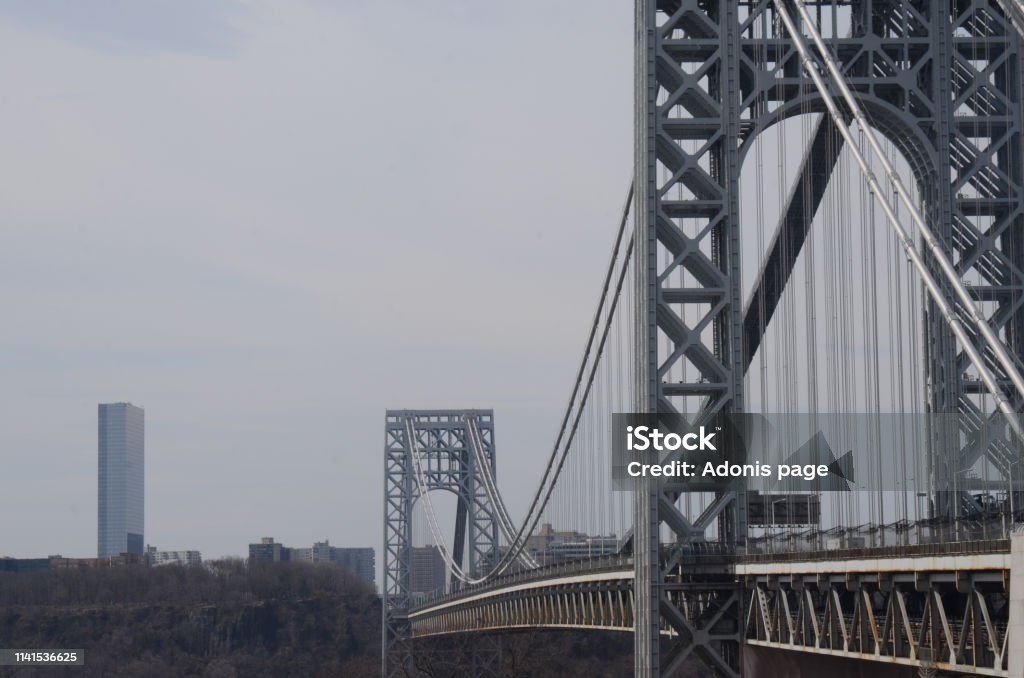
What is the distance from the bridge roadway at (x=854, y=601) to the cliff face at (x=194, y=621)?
A: 99475 millimetres

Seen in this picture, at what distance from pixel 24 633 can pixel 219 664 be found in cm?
1877

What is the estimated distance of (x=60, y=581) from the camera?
172625mm

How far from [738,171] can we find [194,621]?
12554 centimetres

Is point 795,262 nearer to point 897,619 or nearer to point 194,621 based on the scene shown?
point 897,619

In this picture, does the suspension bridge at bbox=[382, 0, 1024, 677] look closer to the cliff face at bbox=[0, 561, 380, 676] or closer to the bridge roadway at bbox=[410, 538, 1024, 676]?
the bridge roadway at bbox=[410, 538, 1024, 676]

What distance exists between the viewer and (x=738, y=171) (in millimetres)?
37969

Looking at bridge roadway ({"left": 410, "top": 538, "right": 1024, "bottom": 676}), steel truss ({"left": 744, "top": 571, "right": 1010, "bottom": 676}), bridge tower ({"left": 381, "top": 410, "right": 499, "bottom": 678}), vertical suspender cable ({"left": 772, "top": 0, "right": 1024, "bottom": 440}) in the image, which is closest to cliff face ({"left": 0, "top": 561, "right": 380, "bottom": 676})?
Result: bridge tower ({"left": 381, "top": 410, "right": 499, "bottom": 678})

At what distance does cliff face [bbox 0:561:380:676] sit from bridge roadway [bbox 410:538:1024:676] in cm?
9947

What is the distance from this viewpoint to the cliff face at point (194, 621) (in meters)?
146

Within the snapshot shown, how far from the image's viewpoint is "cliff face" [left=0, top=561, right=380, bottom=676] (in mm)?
146000

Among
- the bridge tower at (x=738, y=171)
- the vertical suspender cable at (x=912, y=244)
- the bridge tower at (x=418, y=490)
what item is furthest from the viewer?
the bridge tower at (x=418, y=490)

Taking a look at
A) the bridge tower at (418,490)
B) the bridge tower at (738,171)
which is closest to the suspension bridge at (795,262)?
the bridge tower at (738,171)

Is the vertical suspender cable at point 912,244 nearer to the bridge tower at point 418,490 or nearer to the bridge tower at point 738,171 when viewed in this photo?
the bridge tower at point 738,171

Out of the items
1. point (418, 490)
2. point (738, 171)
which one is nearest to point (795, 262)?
point (738, 171)
